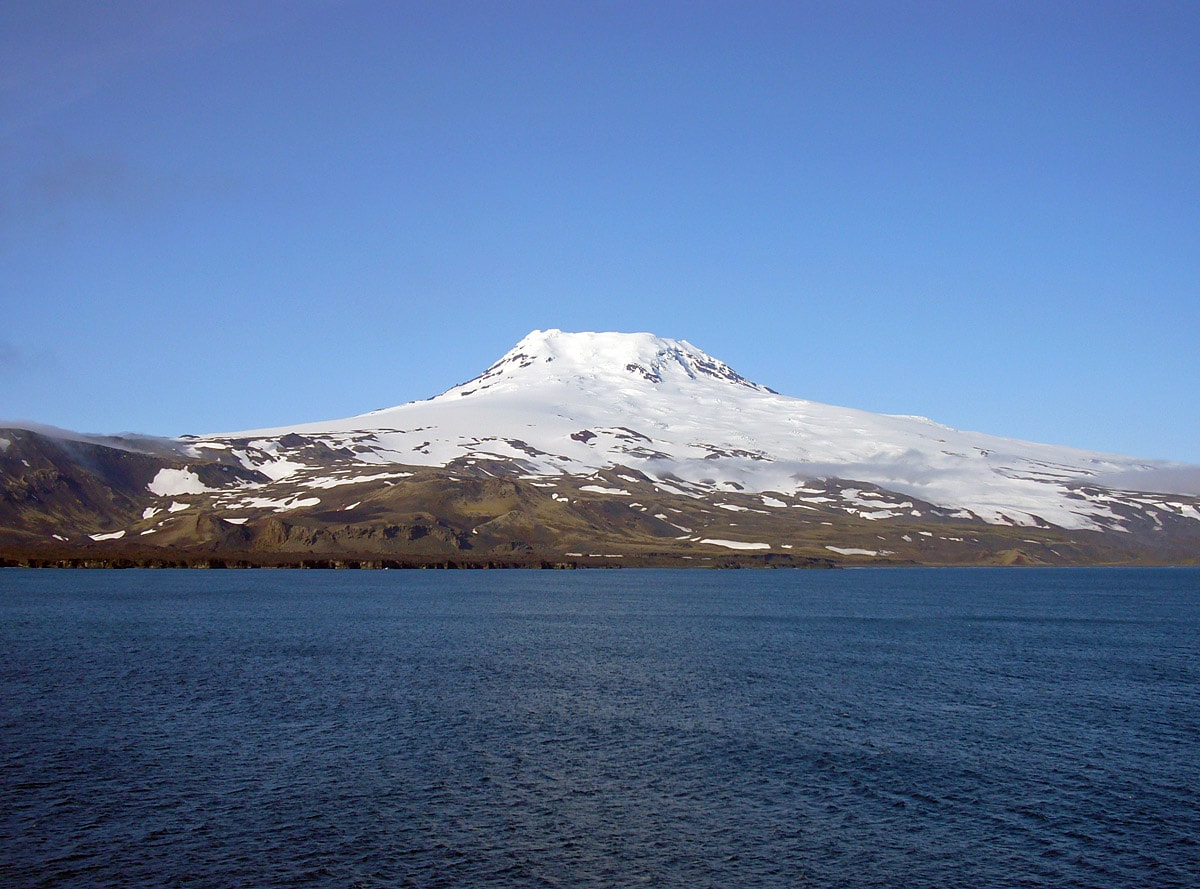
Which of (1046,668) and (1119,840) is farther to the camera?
(1046,668)

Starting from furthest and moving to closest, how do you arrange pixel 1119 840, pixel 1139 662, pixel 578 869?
pixel 1139 662 → pixel 1119 840 → pixel 578 869

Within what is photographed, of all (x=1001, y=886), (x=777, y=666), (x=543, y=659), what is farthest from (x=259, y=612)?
(x=1001, y=886)

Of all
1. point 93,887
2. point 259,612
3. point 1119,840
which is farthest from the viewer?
point 259,612

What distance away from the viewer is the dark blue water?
95.1 feet

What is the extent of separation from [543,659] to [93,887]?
4501cm

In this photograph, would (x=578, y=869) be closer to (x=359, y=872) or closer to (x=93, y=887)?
(x=359, y=872)

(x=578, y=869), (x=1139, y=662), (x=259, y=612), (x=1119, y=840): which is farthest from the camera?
(x=259, y=612)

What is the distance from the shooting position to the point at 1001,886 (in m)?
27.5

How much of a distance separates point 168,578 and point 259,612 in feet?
253

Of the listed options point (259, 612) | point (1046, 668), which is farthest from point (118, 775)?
point (259, 612)

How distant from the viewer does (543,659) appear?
7019 centimetres

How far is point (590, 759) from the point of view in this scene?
133ft

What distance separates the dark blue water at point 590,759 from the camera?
2900 cm

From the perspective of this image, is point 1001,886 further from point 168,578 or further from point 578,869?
point 168,578
